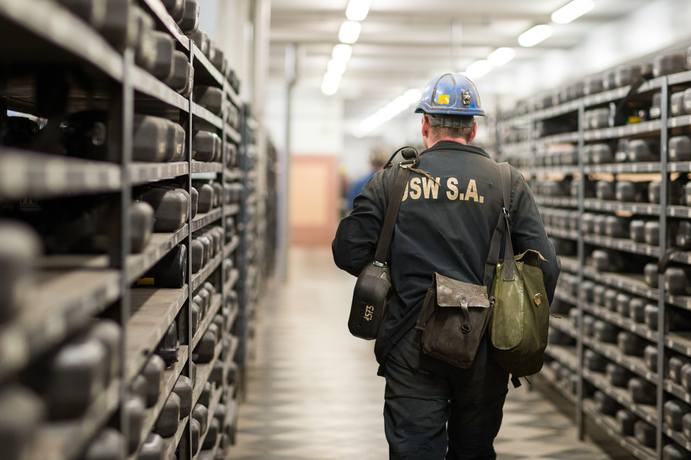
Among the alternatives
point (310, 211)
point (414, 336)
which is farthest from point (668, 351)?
point (310, 211)

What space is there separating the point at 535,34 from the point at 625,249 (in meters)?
7.91

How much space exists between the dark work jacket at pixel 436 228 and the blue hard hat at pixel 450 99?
0.46 ft

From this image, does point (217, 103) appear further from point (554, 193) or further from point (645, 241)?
point (554, 193)

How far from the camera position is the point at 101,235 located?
1875 millimetres

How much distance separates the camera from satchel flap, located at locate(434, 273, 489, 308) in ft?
8.88

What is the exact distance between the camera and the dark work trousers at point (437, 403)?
2.76 m

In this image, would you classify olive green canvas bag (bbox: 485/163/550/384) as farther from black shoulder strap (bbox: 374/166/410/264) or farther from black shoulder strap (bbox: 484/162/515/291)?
black shoulder strap (bbox: 374/166/410/264)

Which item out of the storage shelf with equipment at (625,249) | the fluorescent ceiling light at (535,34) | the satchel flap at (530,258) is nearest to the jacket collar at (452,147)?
the satchel flap at (530,258)

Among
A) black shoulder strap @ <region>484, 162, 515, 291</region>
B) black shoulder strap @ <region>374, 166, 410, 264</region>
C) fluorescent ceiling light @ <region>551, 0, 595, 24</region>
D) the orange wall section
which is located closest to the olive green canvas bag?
black shoulder strap @ <region>484, 162, 515, 291</region>

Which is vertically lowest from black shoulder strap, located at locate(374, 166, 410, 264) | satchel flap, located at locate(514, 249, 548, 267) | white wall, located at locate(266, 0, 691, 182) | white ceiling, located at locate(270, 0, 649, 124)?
satchel flap, located at locate(514, 249, 548, 267)

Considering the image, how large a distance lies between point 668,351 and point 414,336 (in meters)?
1.93

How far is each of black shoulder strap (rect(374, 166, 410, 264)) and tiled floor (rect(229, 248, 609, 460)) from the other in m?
2.13

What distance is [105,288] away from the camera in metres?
1.44

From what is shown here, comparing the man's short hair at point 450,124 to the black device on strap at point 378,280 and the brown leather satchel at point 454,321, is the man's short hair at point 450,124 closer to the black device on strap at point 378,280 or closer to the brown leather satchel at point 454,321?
the black device on strap at point 378,280
